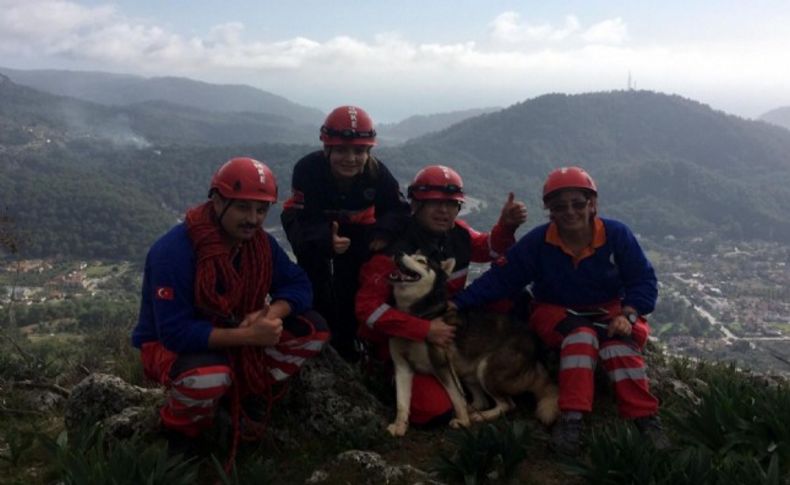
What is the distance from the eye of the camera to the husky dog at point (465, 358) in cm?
475

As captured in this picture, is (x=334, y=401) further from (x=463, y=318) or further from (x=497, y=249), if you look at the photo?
(x=497, y=249)

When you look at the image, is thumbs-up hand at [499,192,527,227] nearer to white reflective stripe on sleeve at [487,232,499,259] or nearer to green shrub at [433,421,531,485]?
white reflective stripe on sleeve at [487,232,499,259]

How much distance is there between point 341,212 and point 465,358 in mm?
1766

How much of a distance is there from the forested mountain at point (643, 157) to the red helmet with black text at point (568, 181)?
7451 centimetres

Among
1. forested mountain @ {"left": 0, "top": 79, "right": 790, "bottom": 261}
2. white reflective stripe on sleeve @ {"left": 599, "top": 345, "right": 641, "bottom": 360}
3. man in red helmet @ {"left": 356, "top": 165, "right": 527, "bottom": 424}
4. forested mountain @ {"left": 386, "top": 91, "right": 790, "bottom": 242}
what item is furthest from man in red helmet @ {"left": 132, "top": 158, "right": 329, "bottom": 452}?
forested mountain @ {"left": 386, "top": 91, "right": 790, "bottom": 242}

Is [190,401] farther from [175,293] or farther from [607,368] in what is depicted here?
[607,368]

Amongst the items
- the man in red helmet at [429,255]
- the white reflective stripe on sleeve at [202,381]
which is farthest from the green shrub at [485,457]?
the white reflective stripe on sleeve at [202,381]

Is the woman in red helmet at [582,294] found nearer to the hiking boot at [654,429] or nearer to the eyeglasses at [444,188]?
the hiking boot at [654,429]

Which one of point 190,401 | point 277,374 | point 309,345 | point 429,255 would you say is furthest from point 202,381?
point 429,255

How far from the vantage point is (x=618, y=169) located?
11281 centimetres

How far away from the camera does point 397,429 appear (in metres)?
4.69

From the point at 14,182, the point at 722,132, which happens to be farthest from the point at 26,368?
the point at 722,132

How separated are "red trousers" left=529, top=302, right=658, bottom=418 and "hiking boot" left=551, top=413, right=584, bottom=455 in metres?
0.07

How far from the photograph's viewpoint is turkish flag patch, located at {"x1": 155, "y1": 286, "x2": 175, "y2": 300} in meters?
3.96
